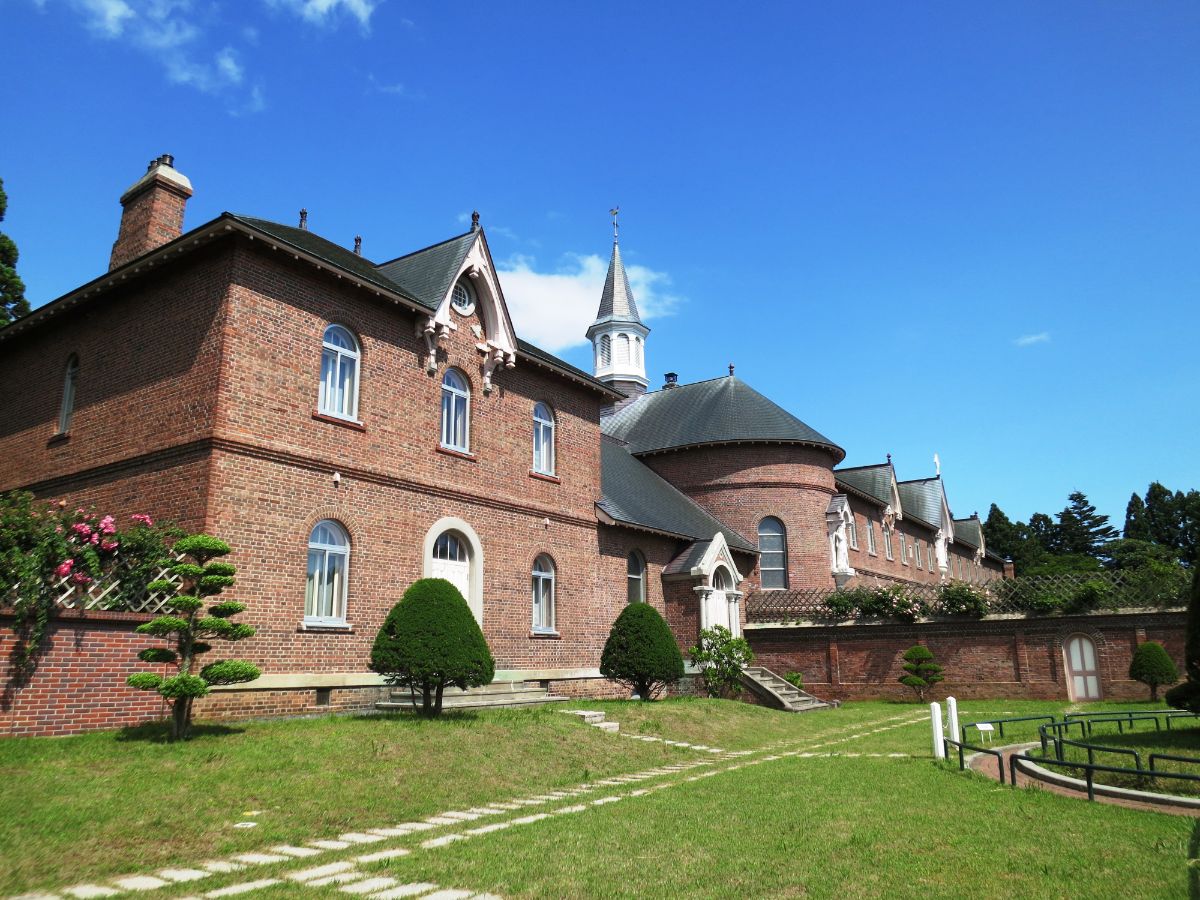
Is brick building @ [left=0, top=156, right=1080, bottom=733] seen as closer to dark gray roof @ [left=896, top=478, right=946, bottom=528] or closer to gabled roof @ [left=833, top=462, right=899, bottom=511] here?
gabled roof @ [left=833, top=462, right=899, bottom=511]

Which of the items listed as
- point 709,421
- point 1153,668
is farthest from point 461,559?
point 1153,668

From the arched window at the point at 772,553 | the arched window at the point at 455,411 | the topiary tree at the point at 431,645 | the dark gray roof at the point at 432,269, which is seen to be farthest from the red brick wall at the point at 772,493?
the topiary tree at the point at 431,645

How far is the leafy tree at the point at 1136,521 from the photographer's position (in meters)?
86.4

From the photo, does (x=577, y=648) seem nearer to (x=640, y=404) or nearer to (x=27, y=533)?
(x=27, y=533)

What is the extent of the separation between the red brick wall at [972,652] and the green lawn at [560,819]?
43.4 feet

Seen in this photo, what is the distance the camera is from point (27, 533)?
12.2m

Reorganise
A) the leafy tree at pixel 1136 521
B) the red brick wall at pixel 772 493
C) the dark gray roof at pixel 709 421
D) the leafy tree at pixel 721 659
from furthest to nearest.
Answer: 1. the leafy tree at pixel 1136 521
2. the dark gray roof at pixel 709 421
3. the red brick wall at pixel 772 493
4. the leafy tree at pixel 721 659

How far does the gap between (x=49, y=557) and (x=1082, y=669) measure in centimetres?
2428

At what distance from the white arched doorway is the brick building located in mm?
50

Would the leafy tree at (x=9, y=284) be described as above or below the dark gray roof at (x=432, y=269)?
above

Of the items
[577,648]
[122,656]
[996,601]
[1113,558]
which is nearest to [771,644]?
[996,601]

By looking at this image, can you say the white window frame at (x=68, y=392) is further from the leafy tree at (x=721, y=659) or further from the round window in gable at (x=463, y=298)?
the leafy tree at (x=721, y=659)

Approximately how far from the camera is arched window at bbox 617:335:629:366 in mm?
47844

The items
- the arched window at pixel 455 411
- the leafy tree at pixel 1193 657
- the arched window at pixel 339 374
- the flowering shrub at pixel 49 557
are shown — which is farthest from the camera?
the arched window at pixel 455 411
